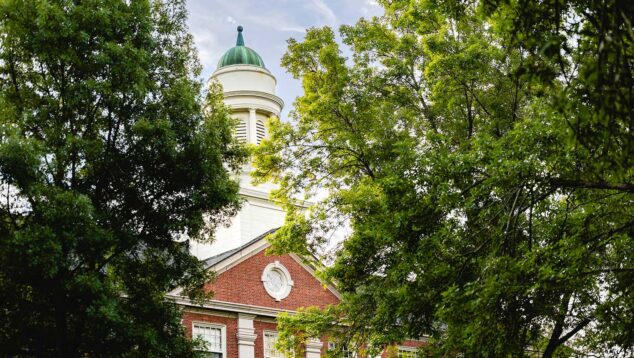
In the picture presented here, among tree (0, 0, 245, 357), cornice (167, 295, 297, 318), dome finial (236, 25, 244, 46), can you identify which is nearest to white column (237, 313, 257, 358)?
cornice (167, 295, 297, 318)

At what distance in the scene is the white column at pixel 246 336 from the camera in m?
25.4

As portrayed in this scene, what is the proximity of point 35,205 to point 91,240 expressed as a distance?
3.75 feet

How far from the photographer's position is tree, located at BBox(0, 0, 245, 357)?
13.5m

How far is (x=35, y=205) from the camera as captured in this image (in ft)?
45.0

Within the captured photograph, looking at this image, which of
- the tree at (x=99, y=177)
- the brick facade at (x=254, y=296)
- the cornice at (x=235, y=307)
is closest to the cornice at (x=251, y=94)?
the brick facade at (x=254, y=296)

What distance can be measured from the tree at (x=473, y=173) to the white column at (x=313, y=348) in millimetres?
6485

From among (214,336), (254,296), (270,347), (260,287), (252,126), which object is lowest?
(270,347)

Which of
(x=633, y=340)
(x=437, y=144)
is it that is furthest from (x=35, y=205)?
(x=633, y=340)

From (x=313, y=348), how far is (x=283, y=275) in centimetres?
273

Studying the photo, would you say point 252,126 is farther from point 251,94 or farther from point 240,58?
point 240,58

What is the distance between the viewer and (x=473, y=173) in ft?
49.5

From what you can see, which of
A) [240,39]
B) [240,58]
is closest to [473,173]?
[240,58]

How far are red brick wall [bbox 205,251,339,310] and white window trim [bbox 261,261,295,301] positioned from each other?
0.10m

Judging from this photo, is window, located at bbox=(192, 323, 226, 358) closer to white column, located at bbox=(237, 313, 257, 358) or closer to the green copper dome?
white column, located at bbox=(237, 313, 257, 358)
